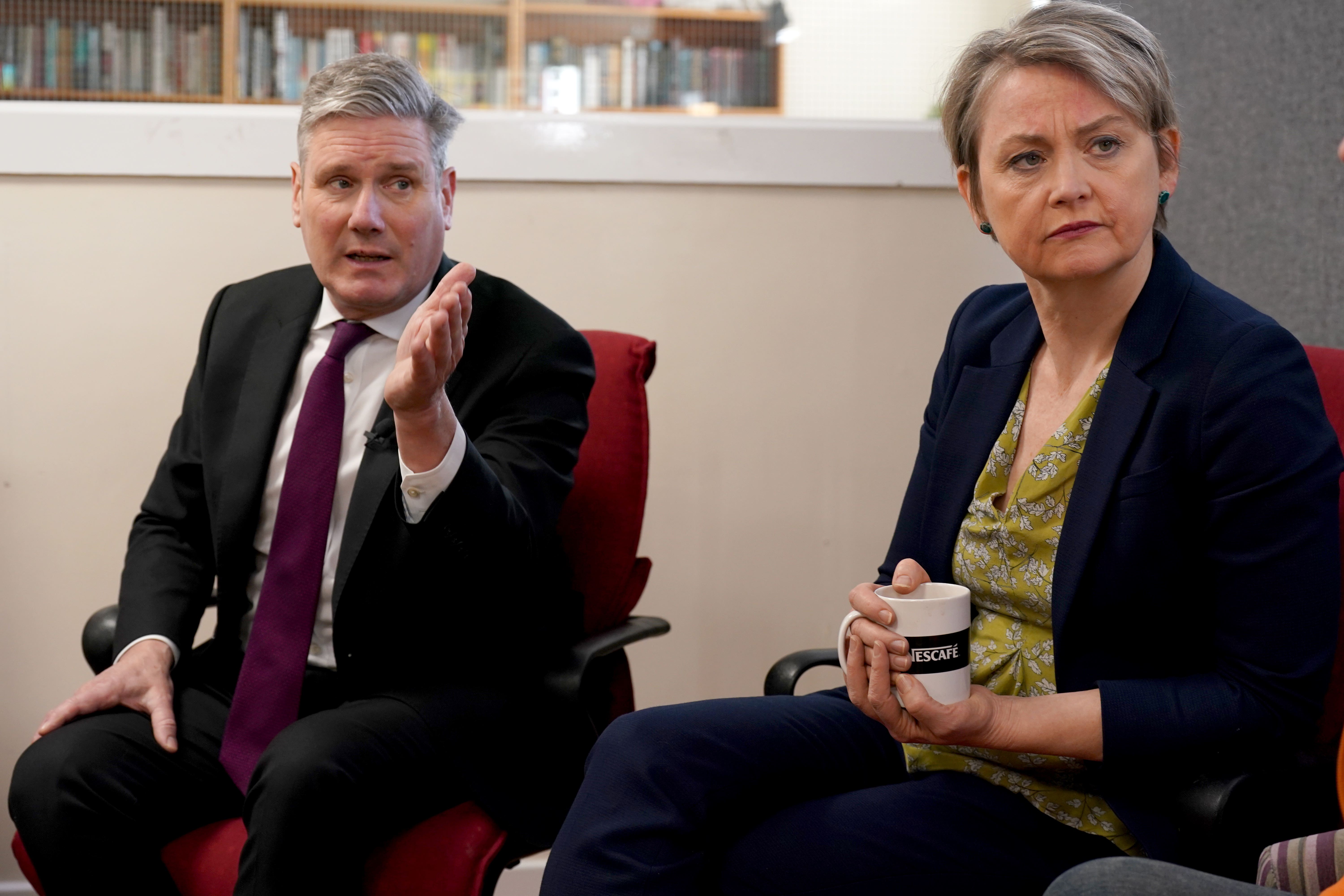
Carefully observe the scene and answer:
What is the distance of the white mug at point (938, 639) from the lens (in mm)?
1100

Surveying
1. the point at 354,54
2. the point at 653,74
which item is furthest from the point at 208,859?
the point at 653,74

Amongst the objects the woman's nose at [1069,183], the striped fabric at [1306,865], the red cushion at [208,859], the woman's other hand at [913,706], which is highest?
the woman's nose at [1069,183]

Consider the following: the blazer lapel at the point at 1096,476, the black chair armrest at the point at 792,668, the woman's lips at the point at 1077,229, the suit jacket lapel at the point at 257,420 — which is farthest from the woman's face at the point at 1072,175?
the suit jacket lapel at the point at 257,420

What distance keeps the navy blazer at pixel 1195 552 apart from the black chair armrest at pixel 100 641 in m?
1.28

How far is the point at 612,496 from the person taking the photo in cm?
172

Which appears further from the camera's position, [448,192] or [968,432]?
[448,192]

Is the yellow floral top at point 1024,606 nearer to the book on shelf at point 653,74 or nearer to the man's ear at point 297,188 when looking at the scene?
the man's ear at point 297,188

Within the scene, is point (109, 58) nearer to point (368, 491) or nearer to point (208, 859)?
point (368, 491)

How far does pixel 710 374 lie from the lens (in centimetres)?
231

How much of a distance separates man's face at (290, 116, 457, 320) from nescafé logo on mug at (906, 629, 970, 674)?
0.91 metres


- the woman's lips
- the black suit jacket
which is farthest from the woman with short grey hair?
the black suit jacket

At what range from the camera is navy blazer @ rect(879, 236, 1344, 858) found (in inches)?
43.4

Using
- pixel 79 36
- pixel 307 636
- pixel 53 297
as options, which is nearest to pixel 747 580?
pixel 307 636

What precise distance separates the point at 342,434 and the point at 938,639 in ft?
2.93
